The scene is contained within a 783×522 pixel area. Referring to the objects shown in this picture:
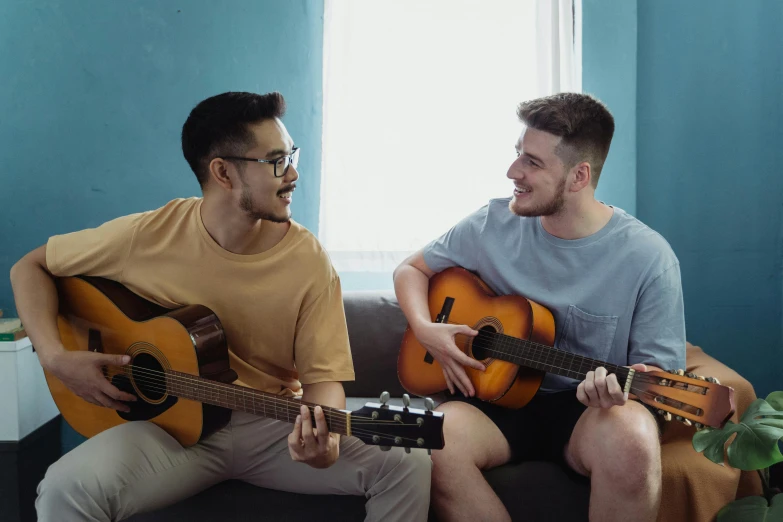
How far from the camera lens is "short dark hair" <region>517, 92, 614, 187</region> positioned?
2.03 metres

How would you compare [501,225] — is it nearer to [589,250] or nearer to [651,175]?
[589,250]

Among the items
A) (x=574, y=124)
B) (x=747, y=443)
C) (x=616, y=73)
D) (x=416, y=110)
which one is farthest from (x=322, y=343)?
(x=616, y=73)

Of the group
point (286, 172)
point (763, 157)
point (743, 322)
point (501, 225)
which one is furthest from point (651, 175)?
point (286, 172)

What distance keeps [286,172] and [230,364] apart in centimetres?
52

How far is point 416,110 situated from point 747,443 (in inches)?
70.4

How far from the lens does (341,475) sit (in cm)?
176

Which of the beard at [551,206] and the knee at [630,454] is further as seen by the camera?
the beard at [551,206]

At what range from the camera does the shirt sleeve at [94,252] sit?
1915 millimetres

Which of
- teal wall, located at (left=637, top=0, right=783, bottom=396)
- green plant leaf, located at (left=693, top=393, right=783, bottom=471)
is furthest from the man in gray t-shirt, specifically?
teal wall, located at (left=637, top=0, right=783, bottom=396)

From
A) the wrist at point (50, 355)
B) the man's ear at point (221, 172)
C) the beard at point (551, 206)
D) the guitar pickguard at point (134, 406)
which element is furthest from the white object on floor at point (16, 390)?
the beard at point (551, 206)

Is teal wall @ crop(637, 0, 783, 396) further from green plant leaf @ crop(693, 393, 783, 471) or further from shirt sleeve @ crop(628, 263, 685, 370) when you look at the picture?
green plant leaf @ crop(693, 393, 783, 471)

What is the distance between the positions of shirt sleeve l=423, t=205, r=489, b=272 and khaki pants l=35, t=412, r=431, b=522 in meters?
0.65

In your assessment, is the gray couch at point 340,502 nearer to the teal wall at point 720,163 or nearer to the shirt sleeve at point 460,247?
the shirt sleeve at point 460,247

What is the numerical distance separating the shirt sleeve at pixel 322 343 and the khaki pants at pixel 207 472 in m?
0.16
